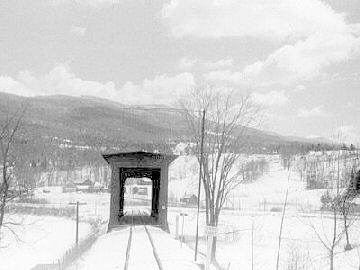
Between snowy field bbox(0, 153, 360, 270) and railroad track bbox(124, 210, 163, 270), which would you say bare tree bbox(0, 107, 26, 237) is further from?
railroad track bbox(124, 210, 163, 270)

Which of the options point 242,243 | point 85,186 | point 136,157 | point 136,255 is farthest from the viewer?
point 85,186

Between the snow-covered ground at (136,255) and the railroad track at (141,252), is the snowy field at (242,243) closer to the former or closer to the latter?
the snow-covered ground at (136,255)

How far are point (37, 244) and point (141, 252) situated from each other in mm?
16300

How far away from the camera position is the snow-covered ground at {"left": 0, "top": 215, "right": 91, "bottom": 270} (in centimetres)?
2115

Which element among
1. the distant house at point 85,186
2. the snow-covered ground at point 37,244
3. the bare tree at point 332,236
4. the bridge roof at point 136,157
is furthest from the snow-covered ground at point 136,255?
the distant house at point 85,186

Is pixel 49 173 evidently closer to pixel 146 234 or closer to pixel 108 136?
pixel 108 136

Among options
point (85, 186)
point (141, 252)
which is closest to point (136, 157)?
point (141, 252)

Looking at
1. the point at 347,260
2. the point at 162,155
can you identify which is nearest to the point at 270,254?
the point at 347,260

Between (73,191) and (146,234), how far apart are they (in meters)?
61.0

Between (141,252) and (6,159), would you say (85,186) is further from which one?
(141,252)

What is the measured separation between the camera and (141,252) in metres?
11.9

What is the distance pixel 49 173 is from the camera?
9775cm

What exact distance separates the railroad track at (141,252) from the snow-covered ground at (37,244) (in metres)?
4.67

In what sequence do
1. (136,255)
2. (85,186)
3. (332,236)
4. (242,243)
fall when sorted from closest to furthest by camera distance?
(136,255) → (242,243) → (332,236) → (85,186)
